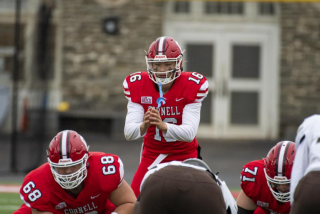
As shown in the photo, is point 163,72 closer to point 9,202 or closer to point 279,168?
point 279,168

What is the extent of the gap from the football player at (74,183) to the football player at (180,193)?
86 cm

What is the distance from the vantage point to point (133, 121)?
14.6 feet

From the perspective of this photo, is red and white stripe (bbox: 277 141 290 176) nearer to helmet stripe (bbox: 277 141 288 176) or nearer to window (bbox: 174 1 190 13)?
helmet stripe (bbox: 277 141 288 176)

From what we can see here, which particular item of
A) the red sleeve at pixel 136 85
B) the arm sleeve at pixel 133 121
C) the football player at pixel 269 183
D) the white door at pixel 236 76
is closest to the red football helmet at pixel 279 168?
the football player at pixel 269 183

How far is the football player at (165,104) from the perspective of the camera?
173 inches

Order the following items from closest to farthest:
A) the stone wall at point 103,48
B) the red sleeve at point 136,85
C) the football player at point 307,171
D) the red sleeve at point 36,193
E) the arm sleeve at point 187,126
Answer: the football player at point 307,171 → the red sleeve at point 36,193 → the arm sleeve at point 187,126 → the red sleeve at point 136,85 → the stone wall at point 103,48

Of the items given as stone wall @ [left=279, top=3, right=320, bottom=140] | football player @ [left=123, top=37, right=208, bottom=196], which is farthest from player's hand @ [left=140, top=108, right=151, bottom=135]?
stone wall @ [left=279, top=3, right=320, bottom=140]

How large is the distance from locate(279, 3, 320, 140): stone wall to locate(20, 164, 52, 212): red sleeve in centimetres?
884

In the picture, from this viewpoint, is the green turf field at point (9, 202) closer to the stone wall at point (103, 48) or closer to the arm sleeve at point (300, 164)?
the arm sleeve at point (300, 164)

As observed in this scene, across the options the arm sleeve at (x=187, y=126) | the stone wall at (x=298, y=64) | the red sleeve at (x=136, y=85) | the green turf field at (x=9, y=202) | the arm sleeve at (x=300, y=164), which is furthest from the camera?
the stone wall at (x=298, y=64)

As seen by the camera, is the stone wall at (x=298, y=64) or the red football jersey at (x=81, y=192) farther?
the stone wall at (x=298, y=64)

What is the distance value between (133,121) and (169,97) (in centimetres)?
32

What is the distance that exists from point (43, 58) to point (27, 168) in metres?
1.66

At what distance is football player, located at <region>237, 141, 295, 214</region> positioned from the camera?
4.13 m
